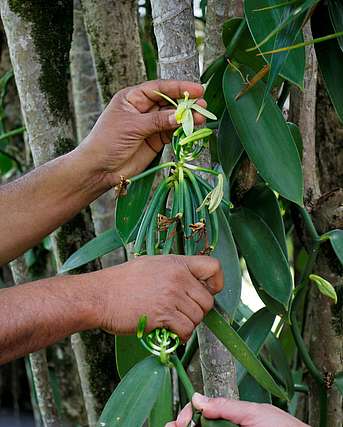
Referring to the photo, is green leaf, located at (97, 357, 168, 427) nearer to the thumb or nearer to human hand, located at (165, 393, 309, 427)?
human hand, located at (165, 393, 309, 427)

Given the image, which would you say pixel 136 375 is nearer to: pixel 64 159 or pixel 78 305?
pixel 78 305

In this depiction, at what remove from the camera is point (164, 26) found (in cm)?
72

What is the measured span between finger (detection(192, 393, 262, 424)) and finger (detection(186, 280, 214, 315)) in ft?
0.29

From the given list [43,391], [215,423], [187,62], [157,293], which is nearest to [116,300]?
[157,293]

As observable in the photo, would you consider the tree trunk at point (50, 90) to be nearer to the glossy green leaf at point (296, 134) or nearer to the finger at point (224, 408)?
the glossy green leaf at point (296, 134)

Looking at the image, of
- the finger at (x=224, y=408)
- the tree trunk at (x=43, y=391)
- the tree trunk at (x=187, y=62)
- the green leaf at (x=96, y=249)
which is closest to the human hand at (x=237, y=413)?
the finger at (x=224, y=408)

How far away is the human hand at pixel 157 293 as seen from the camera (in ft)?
2.07

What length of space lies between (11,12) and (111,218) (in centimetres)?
38

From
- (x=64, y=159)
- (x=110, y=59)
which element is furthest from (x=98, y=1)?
(x=64, y=159)

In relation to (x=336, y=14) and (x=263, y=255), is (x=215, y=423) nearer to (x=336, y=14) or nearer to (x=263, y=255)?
(x=263, y=255)

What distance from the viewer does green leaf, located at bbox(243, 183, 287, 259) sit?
84 centimetres

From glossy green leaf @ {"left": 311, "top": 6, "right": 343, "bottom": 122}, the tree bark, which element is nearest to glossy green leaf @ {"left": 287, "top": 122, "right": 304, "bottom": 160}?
glossy green leaf @ {"left": 311, "top": 6, "right": 343, "bottom": 122}

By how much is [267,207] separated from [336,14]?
0.81 feet

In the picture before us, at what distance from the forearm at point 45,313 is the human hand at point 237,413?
12 centimetres
